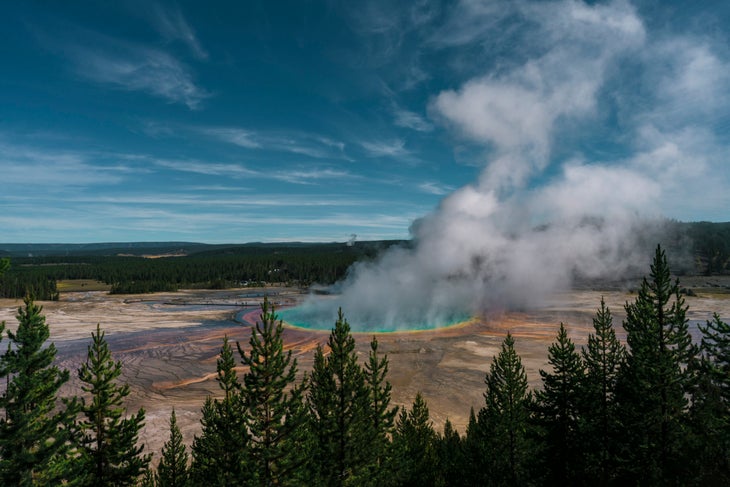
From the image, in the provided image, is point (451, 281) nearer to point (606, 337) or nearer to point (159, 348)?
point (159, 348)

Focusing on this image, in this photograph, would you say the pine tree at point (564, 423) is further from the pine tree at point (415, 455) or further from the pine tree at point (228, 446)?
the pine tree at point (228, 446)

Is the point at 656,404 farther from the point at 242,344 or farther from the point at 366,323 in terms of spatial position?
the point at 366,323

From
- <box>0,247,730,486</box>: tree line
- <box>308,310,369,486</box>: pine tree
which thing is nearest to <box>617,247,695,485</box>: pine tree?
<box>0,247,730,486</box>: tree line

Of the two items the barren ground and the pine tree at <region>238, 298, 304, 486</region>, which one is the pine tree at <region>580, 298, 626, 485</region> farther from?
the pine tree at <region>238, 298, 304, 486</region>

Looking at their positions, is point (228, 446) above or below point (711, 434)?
above

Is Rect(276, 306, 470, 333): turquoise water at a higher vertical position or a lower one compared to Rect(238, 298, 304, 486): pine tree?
lower

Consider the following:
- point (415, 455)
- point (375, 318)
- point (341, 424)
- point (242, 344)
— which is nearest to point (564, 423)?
point (415, 455)

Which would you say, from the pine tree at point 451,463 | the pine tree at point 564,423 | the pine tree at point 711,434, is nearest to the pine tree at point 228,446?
the pine tree at point 451,463
